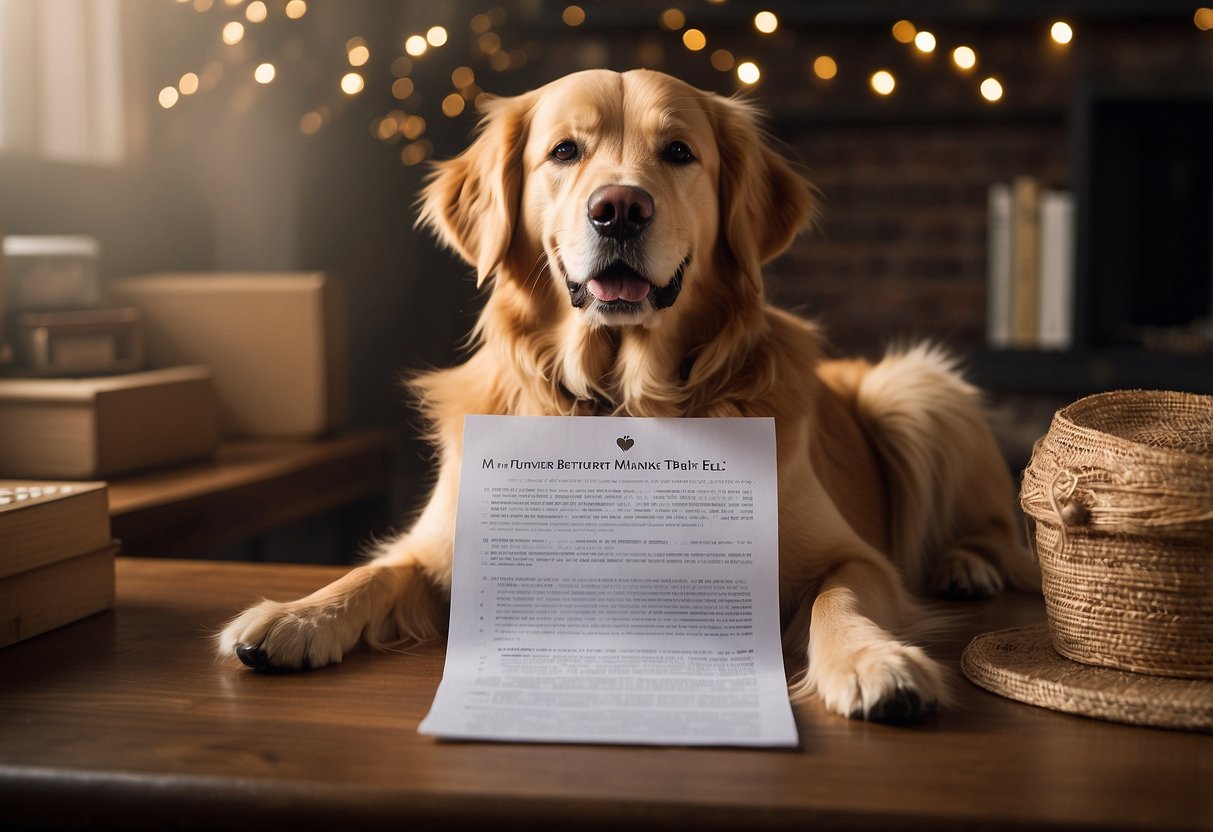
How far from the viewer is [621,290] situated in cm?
124

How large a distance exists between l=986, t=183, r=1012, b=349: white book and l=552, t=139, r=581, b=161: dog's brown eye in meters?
2.20

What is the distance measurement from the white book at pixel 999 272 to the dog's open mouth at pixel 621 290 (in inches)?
87.2

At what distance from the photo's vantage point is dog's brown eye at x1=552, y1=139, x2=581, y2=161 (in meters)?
1.32

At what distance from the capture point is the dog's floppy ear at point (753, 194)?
1373 millimetres

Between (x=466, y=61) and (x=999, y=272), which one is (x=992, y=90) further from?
(x=466, y=61)

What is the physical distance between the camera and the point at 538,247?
1.36 m

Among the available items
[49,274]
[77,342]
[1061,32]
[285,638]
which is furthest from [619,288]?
[1061,32]

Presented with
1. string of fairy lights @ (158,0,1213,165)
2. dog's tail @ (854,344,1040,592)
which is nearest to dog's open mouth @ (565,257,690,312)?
dog's tail @ (854,344,1040,592)

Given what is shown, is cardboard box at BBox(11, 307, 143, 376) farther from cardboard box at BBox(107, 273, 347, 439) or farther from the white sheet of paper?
the white sheet of paper

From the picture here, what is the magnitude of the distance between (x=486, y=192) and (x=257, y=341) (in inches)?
45.5

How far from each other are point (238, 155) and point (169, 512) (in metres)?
1.45

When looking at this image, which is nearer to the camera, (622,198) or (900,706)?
(900,706)

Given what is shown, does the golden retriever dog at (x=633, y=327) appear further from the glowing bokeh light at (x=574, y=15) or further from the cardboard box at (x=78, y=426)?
the glowing bokeh light at (x=574, y=15)

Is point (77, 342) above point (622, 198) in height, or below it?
below
